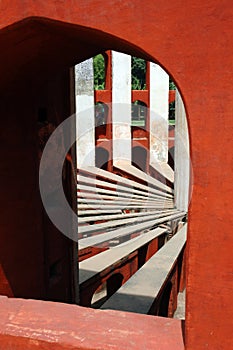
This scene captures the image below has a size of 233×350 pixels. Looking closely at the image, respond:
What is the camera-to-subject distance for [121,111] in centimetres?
1320

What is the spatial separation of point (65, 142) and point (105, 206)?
14.2 ft

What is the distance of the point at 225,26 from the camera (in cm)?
146

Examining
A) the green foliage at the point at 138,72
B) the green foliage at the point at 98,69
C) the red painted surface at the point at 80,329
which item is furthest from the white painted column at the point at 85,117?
the green foliage at the point at 138,72

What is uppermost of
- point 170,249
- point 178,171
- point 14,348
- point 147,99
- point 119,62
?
point 119,62

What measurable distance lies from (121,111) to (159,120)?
1.53 metres

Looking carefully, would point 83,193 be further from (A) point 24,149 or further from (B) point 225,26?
→ (B) point 225,26

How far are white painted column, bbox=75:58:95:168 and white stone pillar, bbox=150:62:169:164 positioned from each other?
2966 mm

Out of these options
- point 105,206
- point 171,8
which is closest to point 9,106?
point 171,8

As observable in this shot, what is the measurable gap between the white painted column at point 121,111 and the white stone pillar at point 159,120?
3.17 feet

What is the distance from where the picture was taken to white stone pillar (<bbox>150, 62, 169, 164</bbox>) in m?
13.4

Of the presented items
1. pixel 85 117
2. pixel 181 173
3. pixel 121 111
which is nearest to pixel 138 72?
pixel 121 111

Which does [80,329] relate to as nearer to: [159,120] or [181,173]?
[181,173]

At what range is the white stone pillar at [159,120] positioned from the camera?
1343 cm

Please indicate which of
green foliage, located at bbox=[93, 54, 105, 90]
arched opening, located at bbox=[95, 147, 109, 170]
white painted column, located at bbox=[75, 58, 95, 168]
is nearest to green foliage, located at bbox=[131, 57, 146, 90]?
green foliage, located at bbox=[93, 54, 105, 90]
